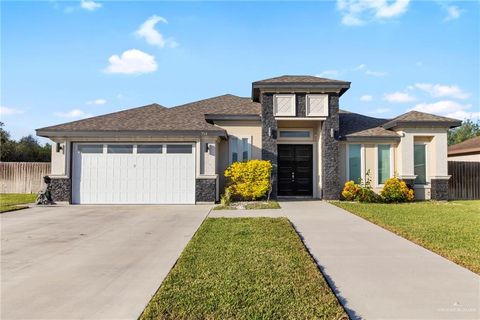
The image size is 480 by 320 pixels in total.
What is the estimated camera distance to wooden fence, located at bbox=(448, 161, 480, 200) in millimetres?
15703

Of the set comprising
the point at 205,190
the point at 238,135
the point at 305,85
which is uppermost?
the point at 305,85

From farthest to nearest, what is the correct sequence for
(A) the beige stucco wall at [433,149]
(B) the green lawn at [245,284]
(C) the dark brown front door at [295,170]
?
1. (C) the dark brown front door at [295,170]
2. (A) the beige stucco wall at [433,149]
3. (B) the green lawn at [245,284]

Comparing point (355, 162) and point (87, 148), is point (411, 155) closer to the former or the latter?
point (355, 162)

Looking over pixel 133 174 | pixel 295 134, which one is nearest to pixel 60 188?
pixel 133 174

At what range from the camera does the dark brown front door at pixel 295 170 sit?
1521 centimetres

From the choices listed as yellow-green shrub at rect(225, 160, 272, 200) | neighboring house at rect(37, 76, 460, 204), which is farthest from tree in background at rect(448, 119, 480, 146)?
yellow-green shrub at rect(225, 160, 272, 200)

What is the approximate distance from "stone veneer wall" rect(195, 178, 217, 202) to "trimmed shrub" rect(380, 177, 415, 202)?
288 inches

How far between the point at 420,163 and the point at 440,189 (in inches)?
55.5

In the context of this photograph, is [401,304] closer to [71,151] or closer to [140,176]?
[140,176]

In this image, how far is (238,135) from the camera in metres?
14.5

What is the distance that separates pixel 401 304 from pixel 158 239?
4757 millimetres

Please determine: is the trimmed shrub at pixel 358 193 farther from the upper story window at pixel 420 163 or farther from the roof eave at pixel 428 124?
the roof eave at pixel 428 124

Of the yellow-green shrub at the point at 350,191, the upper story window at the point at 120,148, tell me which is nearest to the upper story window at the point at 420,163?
the yellow-green shrub at the point at 350,191

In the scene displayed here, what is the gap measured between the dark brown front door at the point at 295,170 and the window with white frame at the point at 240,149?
169cm
